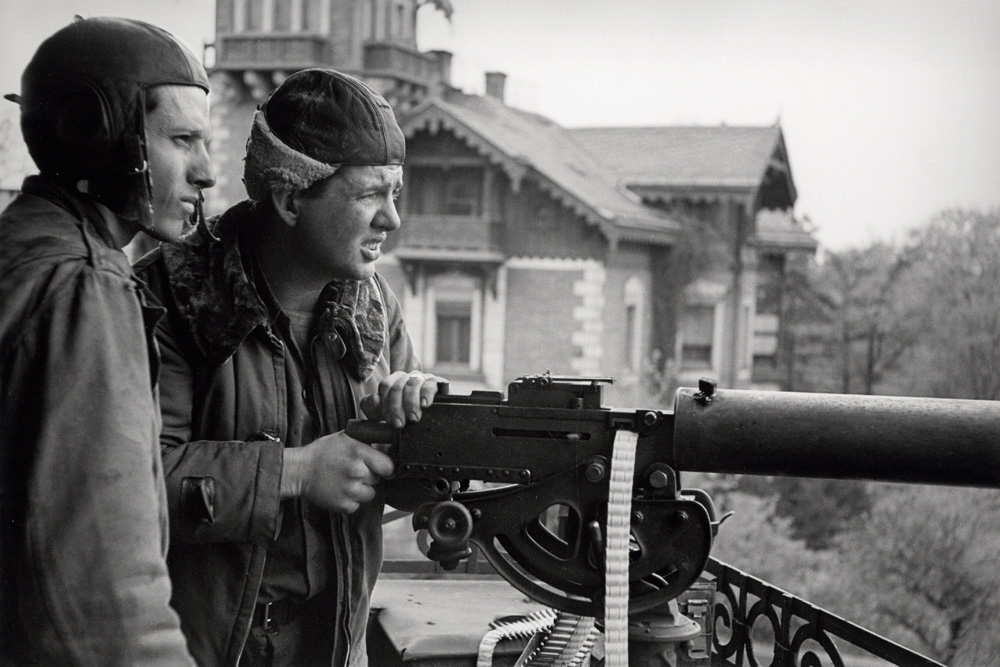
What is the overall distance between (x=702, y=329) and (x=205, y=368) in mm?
20587

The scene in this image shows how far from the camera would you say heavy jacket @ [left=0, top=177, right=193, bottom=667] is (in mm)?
1324

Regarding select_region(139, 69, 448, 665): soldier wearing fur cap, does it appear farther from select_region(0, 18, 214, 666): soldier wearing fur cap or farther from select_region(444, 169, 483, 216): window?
select_region(444, 169, 483, 216): window

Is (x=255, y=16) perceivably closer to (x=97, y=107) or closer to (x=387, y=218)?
(x=387, y=218)

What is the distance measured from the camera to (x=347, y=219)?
6.94 ft

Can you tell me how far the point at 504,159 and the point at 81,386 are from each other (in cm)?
1804

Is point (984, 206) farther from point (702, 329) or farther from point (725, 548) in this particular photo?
point (725, 548)

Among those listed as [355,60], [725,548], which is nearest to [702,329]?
[725,548]

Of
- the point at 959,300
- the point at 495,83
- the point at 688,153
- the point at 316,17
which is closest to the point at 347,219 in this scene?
the point at 316,17

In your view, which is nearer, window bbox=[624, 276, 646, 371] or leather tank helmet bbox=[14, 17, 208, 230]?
leather tank helmet bbox=[14, 17, 208, 230]

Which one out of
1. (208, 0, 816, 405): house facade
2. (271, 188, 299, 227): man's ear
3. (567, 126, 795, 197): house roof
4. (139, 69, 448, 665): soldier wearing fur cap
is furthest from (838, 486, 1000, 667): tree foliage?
(271, 188, 299, 227): man's ear

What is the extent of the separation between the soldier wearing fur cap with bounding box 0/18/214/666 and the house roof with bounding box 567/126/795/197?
64.6 feet

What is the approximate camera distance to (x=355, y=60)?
63.4ft

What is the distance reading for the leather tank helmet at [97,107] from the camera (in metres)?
1.49

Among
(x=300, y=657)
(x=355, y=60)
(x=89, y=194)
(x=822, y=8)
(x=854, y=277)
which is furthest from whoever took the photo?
(x=854, y=277)
